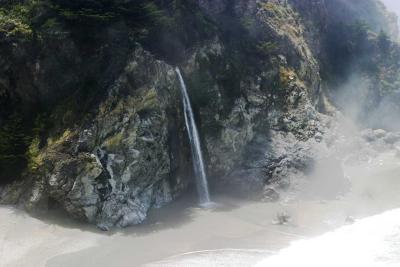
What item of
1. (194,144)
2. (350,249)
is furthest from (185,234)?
(350,249)

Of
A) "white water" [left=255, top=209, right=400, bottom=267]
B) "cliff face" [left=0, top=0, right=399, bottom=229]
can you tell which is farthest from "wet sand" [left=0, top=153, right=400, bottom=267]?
"cliff face" [left=0, top=0, right=399, bottom=229]

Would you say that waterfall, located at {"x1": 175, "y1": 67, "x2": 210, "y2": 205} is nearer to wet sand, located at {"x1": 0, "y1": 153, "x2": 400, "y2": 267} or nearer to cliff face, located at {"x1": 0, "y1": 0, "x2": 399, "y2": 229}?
cliff face, located at {"x1": 0, "y1": 0, "x2": 399, "y2": 229}

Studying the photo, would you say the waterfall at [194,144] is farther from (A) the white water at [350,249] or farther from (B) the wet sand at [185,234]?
(A) the white water at [350,249]

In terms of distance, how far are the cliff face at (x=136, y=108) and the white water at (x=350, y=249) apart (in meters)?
8.46

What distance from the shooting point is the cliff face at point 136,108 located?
27.5 meters

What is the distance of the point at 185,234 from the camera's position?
26.1 metres

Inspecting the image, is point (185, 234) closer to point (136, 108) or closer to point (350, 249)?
point (136, 108)

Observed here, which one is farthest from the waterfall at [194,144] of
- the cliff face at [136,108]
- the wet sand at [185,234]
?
the wet sand at [185,234]

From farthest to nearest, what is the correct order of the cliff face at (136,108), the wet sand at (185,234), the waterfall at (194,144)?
the waterfall at (194,144) < the cliff face at (136,108) < the wet sand at (185,234)

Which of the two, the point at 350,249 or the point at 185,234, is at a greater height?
the point at 185,234

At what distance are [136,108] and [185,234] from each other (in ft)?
27.5

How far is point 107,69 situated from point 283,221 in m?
14.4

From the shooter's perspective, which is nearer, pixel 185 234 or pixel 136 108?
pixel 185 234

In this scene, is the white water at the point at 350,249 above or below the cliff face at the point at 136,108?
below
